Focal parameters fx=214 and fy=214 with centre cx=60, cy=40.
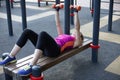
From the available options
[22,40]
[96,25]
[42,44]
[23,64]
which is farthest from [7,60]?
[96,25]

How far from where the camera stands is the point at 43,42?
246 centimetres

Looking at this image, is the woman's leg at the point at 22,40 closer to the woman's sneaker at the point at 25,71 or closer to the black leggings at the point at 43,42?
the black leggings at the point at 43,42

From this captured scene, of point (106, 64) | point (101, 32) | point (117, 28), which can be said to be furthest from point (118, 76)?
point (117, 28)

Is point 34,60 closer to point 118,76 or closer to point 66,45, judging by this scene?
point 66,45

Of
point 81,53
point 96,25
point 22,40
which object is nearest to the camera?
point 22,40

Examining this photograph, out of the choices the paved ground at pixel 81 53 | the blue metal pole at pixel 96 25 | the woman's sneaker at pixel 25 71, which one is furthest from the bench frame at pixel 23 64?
the blue metal pole at pixel 96 25

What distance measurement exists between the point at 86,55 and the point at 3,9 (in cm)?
481

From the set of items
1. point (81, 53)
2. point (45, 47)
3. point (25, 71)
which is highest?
point (45, 47)

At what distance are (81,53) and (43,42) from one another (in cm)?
134

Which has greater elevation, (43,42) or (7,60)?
(43,42)

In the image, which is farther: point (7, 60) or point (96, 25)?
point (96, 25)

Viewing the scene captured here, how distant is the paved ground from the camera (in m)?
2.92

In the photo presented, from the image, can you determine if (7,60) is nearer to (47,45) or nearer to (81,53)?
(47,45)

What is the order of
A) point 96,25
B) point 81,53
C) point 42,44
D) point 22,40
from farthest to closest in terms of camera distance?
point 81,53
point 96,25
point 22,40
point 42,44
